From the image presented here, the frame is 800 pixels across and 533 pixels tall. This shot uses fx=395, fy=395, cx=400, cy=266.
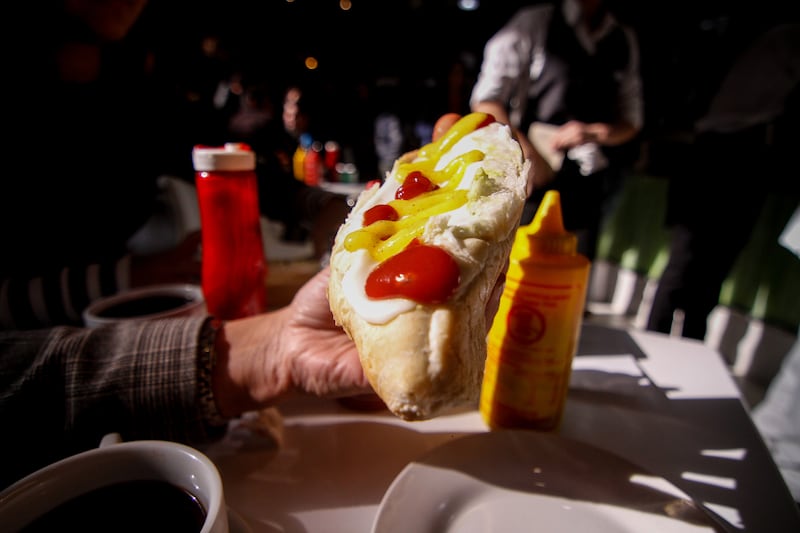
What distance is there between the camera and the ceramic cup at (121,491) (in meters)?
0.49

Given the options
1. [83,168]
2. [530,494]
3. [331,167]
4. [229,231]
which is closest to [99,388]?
[229,231]

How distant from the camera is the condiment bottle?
974mm

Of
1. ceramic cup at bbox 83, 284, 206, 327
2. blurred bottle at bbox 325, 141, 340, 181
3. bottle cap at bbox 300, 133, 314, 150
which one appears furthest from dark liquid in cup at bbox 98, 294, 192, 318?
bottle cap at bbox 300, 133, 314, 150

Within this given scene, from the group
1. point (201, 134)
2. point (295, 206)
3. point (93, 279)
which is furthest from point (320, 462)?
point (201, 134)

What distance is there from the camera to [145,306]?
109cm

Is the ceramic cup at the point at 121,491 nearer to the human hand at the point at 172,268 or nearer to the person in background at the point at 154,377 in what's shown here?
the person in background at the point at 154,377

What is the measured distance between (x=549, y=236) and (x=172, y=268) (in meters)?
1.54

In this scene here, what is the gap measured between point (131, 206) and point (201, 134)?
0.63 m

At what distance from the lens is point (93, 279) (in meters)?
1.46

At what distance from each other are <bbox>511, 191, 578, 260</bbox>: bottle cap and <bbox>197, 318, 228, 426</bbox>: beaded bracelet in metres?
0.70

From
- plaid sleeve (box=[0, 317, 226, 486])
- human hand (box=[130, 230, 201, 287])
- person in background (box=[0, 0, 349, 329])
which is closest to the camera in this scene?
plaid sleeve (box=[0, 317, 226, 486])

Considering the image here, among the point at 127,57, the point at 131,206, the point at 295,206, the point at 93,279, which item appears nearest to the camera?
the point at 93,279

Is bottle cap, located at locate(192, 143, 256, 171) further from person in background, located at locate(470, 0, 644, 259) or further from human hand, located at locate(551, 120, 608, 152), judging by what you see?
human hand, located at locate(551, 120, 608, 152)

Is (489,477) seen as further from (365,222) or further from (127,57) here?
(127,57)
